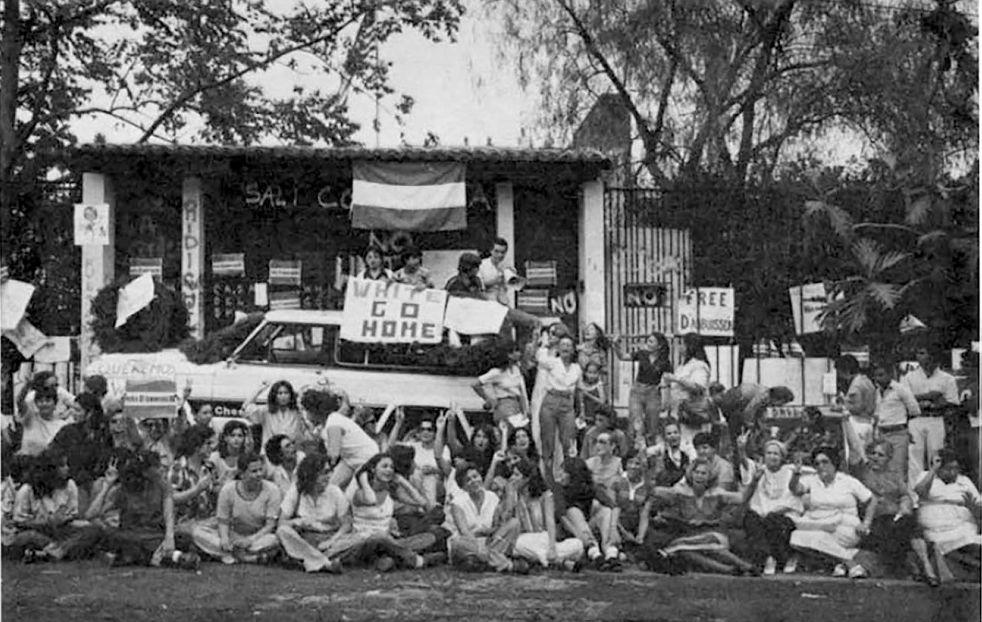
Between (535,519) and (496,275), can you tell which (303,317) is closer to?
(496,275)

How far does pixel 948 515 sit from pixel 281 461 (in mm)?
4040

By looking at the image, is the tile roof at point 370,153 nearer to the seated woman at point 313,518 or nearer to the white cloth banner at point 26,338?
the white cloth banner at point 26,338

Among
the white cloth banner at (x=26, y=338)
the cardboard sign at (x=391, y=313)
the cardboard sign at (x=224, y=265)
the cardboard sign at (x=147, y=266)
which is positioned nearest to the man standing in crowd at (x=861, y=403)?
the cardboard sign at (x=391, y=313)

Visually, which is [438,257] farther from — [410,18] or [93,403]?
[93,403]

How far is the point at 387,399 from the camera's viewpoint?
31.7 ft

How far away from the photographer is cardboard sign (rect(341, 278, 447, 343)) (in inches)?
388

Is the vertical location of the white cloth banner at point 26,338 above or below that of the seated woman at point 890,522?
above

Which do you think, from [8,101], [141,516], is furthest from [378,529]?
[8,101]

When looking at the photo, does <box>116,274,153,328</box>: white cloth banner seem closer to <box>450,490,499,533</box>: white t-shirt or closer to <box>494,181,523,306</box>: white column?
<box>494,181,523,306</box>: white column

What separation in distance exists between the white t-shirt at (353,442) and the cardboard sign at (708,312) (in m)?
2.97

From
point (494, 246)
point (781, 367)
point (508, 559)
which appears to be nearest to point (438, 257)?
point (494, 246)

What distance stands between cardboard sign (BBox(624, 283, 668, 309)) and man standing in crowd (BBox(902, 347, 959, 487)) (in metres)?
2.25

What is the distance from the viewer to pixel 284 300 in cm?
1123

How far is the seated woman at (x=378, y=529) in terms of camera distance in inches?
317
